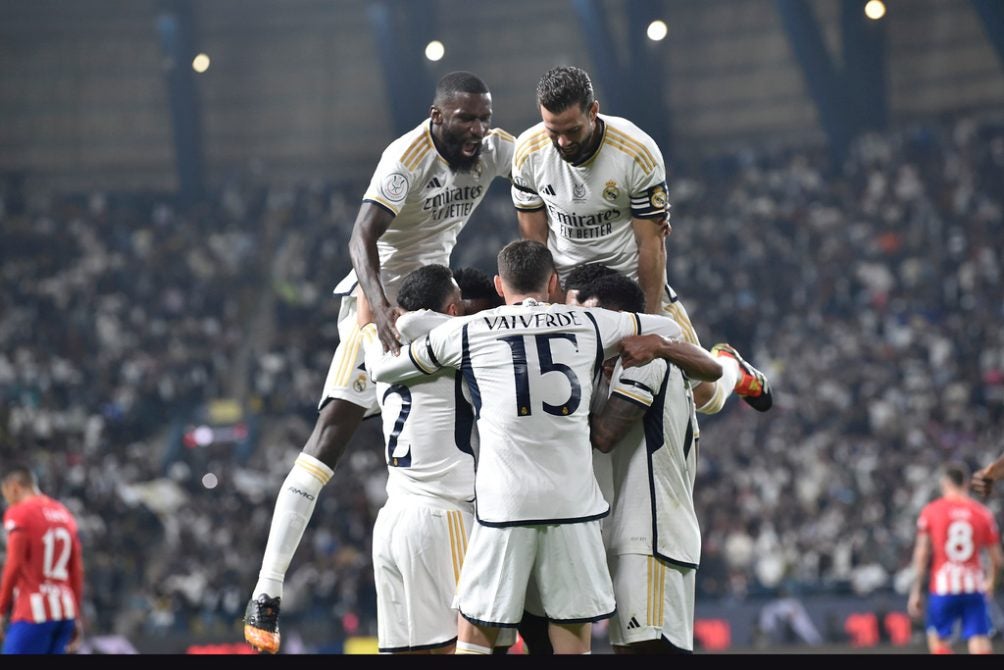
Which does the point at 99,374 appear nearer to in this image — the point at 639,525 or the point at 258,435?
the point at 258,435

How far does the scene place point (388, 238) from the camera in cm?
651

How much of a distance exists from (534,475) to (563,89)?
5.77 ft

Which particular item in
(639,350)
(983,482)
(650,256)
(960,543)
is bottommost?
(960,543)

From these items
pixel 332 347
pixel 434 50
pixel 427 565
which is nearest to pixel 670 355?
pixel 427 565

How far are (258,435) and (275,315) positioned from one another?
3999 mm

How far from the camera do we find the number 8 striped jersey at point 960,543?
10.6 metres

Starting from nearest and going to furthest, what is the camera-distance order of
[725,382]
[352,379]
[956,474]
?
[725,382] → [352,379] → [956,474]

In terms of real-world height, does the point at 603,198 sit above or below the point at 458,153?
below

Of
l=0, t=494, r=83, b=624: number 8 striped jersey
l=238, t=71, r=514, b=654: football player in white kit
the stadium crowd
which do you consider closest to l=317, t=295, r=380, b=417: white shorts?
l=238, t=71, r=514, b=654: football player in white kit

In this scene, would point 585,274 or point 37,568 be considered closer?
point 585,274

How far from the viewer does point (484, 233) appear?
24953 millimetres

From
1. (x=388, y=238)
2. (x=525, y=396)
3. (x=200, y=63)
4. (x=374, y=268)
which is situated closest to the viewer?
(x=525, y=396)

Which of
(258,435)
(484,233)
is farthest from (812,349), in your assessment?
(258,435)

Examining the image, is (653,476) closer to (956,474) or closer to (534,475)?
(534,475)
